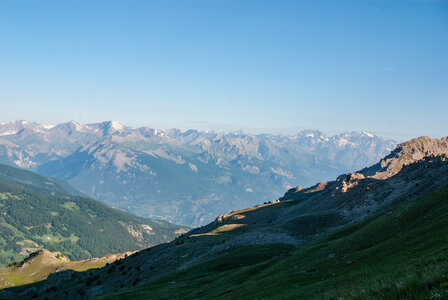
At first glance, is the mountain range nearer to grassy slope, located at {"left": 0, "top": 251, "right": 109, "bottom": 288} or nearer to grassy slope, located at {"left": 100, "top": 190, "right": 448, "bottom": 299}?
grassy slope, located at {"left": 100, "top": 190, "right": 448, "bottom": 299}

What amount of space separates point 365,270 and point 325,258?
40.9 ft

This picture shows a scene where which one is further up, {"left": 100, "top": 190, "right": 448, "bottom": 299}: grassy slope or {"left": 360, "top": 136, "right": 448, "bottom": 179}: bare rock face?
{"left": 100, "top": 190, "right": 448, "bottom": 299}: grassy slope

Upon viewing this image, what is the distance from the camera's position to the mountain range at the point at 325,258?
22688 millimetres

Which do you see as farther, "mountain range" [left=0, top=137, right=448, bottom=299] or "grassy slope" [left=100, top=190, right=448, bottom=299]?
"mountain range" [left=0, top=137, right=448, bottom=299]

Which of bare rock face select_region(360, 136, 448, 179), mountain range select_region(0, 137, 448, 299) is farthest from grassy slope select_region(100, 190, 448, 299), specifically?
bare rock face select_region(360, 136, 448, 179)

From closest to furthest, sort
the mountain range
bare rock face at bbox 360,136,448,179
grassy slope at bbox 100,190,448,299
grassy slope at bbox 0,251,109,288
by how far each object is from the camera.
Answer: grassy slope at bbox 100,190,448,299, the mountain range, grassy slope at bbox 0,251,109,288, bare rock face at bbox 360,136,448,179

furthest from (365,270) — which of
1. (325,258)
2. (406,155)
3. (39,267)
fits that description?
(39,267)

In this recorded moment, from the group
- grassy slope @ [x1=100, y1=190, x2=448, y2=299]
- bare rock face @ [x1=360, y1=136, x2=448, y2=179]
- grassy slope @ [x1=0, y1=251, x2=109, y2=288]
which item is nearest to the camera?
grassy slope @ [x1=100, y1=190, x2=448, y2=299]

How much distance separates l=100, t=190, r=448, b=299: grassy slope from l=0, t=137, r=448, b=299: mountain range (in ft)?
0.27

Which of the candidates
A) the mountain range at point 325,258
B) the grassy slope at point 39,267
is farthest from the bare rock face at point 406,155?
the grassy slope at point 39,267

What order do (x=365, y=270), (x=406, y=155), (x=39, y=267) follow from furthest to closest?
(x=406, y=155) < (x=39, y=267) < (x=365, y=270)

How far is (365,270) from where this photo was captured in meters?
28.6

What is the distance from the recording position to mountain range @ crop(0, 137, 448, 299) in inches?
893

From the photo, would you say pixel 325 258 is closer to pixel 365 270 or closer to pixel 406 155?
pixel 365 270
